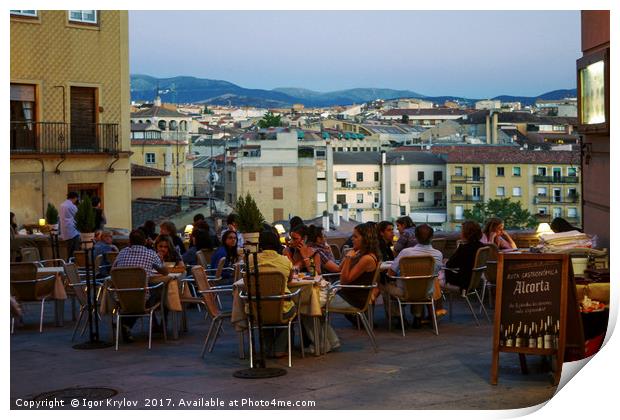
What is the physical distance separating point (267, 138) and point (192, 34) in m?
57.3

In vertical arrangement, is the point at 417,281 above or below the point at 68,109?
below

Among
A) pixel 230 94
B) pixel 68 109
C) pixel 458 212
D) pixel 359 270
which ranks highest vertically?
pixel 230 94

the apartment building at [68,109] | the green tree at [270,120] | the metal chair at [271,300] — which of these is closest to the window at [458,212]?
the green tree at [270,120]

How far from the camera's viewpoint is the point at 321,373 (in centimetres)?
798

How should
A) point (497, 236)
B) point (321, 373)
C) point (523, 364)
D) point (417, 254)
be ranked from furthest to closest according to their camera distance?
point (497, 236)
point (417, 254)
point (321, 373)
point (523, 364)

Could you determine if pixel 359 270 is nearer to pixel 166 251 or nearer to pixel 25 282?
pixel 166 251

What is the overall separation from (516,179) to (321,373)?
77.0m

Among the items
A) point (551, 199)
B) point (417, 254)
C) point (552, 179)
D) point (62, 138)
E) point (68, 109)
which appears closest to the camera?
point (417, 254)

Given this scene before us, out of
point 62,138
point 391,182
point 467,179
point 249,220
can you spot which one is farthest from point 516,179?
point 249,220

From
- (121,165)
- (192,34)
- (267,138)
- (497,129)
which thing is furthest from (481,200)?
(192,34)

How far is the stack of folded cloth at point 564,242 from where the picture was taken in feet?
30.8

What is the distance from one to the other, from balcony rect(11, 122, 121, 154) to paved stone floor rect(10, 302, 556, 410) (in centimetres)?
1452

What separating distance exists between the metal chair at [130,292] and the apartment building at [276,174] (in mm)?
58434

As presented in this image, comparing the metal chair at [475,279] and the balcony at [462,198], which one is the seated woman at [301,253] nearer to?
the metal chair at [475,279]
